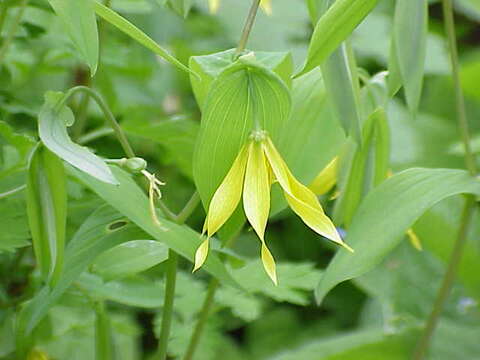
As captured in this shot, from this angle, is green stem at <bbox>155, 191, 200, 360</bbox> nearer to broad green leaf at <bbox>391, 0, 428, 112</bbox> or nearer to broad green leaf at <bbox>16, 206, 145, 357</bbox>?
broad green leaf at <bbox>16, 206, 145, 357</bbox>

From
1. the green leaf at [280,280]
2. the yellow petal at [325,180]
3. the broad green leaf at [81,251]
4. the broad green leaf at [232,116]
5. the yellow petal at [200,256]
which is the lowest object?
the green leaf at [280,280]

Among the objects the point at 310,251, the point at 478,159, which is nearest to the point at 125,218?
the point at 310,251

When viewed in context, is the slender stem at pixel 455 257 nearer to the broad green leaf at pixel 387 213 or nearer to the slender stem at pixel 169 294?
the broad green leaf at pixel 387 213

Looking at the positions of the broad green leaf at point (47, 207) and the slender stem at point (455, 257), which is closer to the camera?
the broad green leaf at point (47, 207)

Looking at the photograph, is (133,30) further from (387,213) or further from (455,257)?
(455,257)

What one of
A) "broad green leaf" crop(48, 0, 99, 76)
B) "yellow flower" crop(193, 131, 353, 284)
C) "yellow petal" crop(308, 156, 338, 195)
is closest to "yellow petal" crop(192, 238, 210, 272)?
"yellow flower" crop(193, 131, 353, 284)

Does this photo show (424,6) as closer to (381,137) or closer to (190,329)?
(381,137)

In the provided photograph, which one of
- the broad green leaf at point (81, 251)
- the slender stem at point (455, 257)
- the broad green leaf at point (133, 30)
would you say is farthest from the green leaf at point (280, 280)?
the broad green leaf at point (133, 30)

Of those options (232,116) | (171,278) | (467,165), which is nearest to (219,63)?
(232,116)
